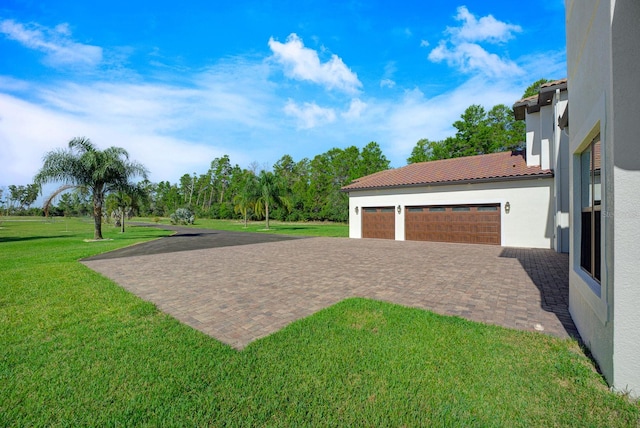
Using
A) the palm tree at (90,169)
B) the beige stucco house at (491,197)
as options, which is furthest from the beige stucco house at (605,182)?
the palm tree at (90,169)

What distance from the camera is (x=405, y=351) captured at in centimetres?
336

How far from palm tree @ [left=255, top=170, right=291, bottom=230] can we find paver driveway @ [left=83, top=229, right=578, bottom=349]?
19.5 meters

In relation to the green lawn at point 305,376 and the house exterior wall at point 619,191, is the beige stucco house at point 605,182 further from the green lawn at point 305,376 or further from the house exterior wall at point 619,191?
the green lawn at point 305,376

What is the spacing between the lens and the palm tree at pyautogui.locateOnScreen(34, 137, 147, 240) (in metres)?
16.6

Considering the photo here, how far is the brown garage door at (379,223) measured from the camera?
59.2ft

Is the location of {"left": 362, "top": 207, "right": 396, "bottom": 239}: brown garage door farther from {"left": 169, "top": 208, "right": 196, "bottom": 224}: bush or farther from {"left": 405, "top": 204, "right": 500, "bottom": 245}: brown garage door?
{"left": 169, "top": 208, "right": 196, "bottom": 224}: bush

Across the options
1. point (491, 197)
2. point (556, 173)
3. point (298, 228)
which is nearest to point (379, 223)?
point (491, 197)

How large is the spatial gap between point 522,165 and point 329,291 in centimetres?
1443

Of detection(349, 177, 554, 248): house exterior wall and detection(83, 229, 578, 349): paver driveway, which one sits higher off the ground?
detection(349, 177, 554, 248): house exterior wall

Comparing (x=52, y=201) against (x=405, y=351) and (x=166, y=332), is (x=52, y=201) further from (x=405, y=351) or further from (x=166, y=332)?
(x=405, y=351)

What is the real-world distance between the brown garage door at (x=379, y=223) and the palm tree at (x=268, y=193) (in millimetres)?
13339

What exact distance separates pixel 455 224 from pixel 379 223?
4.62m

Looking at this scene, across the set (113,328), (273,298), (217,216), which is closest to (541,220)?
(273,298)

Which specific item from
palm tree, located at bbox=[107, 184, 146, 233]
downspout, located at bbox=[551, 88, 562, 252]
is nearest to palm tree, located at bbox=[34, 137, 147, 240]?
palm tree, located at bbox=[107, 184, 146, 233]
